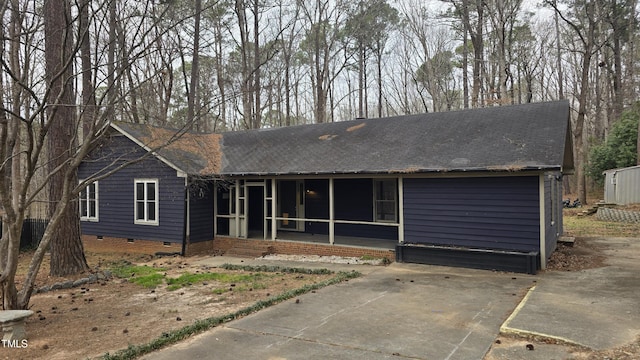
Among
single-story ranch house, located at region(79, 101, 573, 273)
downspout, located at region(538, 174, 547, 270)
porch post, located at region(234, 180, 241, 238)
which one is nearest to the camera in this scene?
downspout, located at region(538, 174, 547, 270)

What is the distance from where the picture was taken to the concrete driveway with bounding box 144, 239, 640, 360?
4.94m

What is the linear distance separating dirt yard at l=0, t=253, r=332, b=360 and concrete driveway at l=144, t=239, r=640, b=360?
869 mm

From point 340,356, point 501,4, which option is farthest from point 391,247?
point 501,4

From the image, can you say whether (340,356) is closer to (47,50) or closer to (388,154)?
(388,154)

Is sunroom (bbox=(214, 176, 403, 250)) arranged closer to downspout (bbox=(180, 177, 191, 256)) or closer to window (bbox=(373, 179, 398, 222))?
window (bbox=(373, 179, 398, 222))

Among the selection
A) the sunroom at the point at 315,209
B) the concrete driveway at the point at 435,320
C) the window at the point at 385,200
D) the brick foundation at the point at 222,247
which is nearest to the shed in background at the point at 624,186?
the concrete driveway at the point at 435,320

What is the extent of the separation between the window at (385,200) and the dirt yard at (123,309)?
13.7 feet

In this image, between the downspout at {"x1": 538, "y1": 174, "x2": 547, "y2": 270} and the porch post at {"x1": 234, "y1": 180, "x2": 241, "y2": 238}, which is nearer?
the downspout at {"x1": 538, "y1": 174, "x2": 547, "y2": 270}

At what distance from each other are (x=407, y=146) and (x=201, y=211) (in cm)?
724

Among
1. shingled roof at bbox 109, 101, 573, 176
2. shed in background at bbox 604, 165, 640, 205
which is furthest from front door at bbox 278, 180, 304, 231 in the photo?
shed in background at bbox 604, 165, 640, 205

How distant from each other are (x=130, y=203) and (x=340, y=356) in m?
12.6

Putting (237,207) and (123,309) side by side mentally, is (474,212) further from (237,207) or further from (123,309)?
(123,309)

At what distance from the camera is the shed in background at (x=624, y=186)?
19484mm

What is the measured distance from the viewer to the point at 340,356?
4.80 meters
